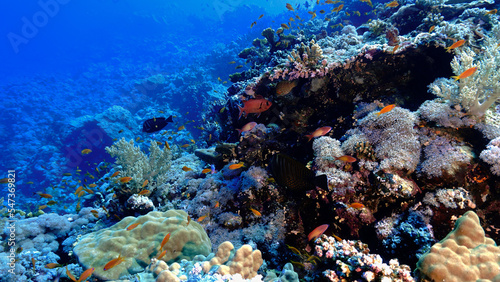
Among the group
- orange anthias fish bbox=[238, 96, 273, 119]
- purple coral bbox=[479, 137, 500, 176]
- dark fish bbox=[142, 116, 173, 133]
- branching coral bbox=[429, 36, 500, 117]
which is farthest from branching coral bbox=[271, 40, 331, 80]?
purple coral bbox=[479, 137, 500, 176]

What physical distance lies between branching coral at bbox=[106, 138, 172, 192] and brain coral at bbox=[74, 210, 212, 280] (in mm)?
1935

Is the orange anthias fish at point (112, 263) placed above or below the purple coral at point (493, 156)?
below

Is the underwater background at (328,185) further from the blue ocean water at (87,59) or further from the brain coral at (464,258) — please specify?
the blue ocean water at (87,59)

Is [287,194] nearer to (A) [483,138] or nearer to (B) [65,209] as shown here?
(A) [483,138]

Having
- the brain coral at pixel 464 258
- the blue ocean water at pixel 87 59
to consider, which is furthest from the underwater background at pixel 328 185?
the blue ocean water at pixel 87 59

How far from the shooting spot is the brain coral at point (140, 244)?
10.7ft

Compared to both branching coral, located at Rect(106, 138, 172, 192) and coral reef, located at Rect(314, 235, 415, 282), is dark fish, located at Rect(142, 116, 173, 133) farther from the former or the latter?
coral reef, located at Rect(314, 235, 415, 282)

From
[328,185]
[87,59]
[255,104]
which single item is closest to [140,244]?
[255,104]

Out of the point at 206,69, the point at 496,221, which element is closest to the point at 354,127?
the point at 496,221

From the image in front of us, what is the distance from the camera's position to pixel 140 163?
5945 millimetres

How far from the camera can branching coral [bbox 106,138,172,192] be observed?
18.8 feet

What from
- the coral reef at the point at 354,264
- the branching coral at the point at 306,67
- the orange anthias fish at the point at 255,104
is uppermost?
the branching coral at the point at 306,67

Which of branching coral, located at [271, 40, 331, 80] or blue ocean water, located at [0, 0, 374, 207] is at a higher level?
blue ocean water, located at [0, 0, 374, 207]

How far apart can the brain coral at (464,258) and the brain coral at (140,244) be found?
3042 millimetres
